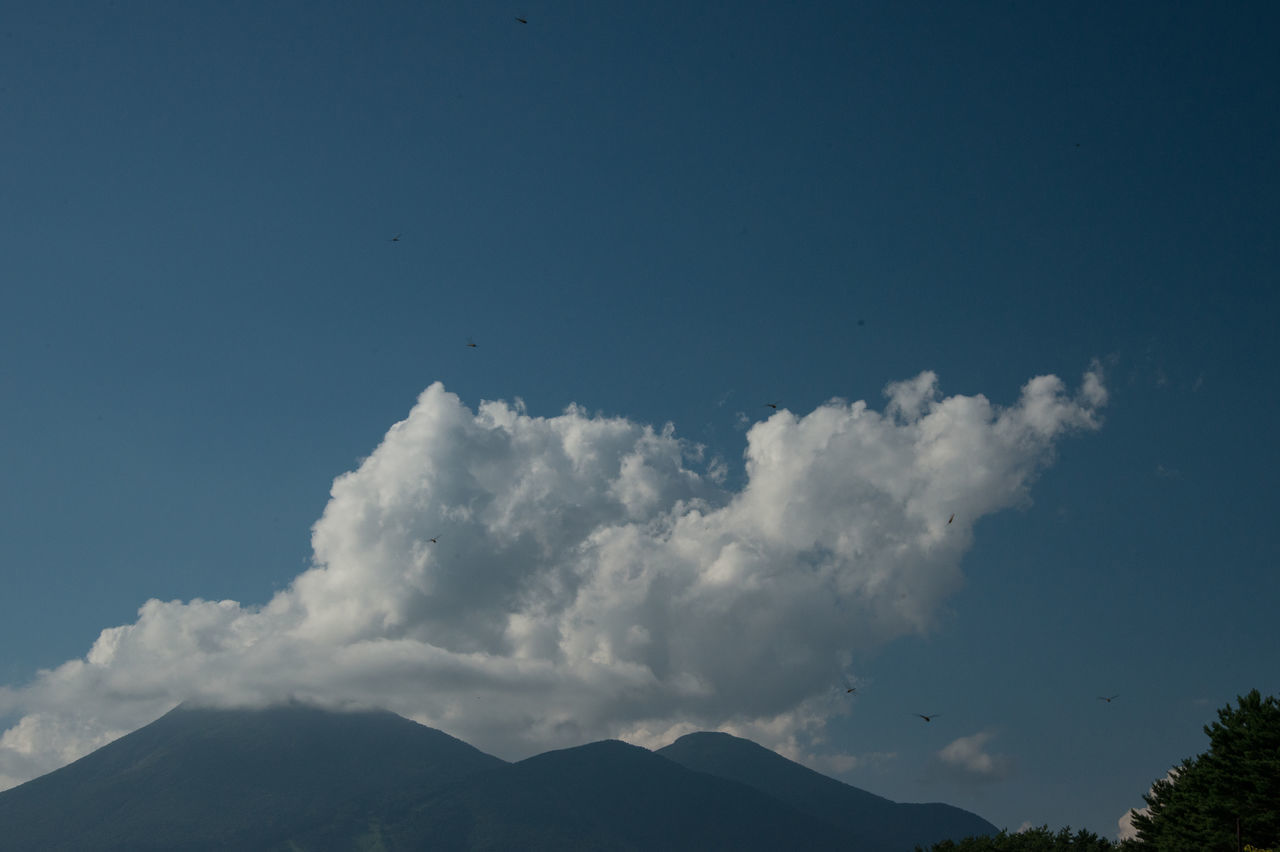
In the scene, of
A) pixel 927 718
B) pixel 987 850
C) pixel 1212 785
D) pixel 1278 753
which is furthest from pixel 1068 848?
pixel 927 718

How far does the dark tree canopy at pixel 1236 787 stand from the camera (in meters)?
68.7

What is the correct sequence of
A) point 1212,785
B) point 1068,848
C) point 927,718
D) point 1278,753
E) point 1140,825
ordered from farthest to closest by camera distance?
point 1068,848, point 1140,825, point 1212,785, point 1278,753, point 927,718

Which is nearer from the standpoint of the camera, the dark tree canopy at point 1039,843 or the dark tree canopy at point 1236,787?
the dark tree canopy at point 1236,787

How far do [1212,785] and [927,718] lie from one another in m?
33.7

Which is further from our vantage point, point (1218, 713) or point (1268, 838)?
point (1218, 713)

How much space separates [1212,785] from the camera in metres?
74.6

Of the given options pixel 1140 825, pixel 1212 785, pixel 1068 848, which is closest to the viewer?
pixel 1212 785

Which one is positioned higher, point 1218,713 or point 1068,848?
point 1218,713

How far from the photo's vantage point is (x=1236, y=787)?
2849 inches

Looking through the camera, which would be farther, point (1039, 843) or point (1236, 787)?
point (1039, 843)

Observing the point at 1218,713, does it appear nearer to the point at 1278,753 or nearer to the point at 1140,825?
the point at 1278,753

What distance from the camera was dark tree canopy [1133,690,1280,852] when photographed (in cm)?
6869

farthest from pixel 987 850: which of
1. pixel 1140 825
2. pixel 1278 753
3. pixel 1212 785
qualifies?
pixel 1278 753

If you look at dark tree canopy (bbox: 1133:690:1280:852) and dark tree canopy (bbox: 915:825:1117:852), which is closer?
dark tree canopy (bbox: 1133:690:1280:852)
